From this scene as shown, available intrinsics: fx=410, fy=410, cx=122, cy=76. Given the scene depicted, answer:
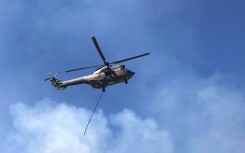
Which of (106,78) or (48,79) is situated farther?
(48,79)

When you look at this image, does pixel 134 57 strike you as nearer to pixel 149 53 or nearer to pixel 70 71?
pixel 149 53

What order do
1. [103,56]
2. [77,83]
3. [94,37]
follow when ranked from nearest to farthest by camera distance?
[94,37]
[103,56]
[77,83]

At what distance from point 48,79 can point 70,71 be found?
12.2 meters

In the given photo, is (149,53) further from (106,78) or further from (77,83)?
(77,83)

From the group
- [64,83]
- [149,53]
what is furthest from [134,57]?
[64,83]

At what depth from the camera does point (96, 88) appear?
76938mm

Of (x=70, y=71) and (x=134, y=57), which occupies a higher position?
(x=134, y=57)

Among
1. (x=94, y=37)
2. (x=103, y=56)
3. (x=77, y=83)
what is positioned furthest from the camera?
(x=77, y=83)

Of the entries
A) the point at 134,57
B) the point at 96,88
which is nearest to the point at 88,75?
the point at 96,88

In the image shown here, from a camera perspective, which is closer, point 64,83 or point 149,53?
point 149,53

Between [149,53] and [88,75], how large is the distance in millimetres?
13182

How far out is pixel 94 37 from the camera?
2702 inches

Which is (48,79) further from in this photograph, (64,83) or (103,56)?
(103,56)

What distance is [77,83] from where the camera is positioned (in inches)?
3152
